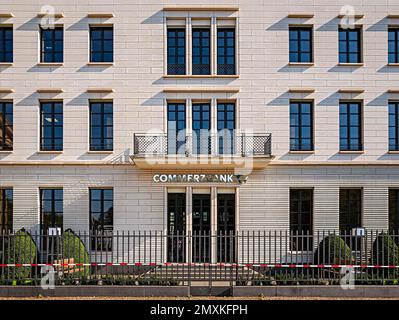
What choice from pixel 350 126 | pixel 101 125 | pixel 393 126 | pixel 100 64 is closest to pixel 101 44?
pixel 100 64

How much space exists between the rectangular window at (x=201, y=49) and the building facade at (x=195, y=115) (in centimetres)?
5

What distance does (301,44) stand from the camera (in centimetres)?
2031

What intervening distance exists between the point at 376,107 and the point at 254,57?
610 centimetres

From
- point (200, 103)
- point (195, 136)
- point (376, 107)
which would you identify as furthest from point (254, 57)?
point (376, 107)

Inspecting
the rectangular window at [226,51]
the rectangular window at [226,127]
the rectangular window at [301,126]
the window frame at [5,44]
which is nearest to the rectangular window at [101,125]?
the window frame at [5,44]

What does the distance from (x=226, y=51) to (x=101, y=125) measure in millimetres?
6762

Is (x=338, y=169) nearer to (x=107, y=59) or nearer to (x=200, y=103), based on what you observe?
(x=200, y=103)

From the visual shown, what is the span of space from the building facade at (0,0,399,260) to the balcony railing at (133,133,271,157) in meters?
0.06

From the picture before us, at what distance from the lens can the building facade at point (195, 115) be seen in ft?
64.4

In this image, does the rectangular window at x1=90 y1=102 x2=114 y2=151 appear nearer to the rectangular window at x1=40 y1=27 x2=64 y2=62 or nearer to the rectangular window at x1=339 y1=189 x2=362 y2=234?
the rectangular window at x1=40 y1=27 x2=64 y2=62

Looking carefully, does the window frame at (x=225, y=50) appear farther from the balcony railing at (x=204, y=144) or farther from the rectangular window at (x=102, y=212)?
the rectangular window at (x=102, y=212)

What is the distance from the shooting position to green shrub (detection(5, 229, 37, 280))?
48.2 feet

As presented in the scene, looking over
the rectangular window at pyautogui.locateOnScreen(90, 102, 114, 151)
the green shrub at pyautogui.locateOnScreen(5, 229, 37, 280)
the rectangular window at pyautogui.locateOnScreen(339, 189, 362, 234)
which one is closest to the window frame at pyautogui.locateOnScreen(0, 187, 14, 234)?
the green shrub at pyautogui.locateOnScreen(5, 229, 37, 280)

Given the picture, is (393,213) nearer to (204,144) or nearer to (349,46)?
(349,46)
